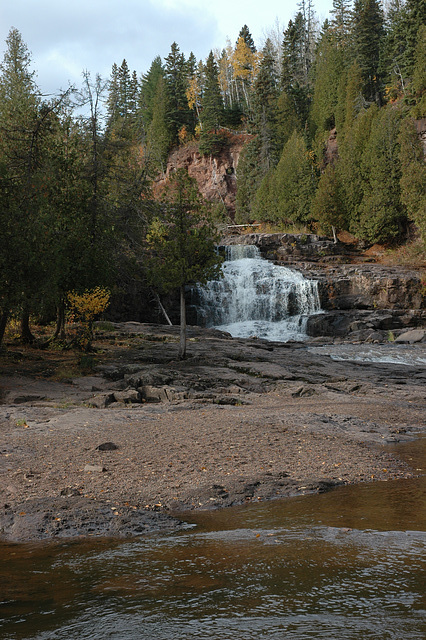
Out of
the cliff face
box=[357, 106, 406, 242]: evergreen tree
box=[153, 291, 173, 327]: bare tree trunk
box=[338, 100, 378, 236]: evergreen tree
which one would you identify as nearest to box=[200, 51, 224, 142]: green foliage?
the cliff face

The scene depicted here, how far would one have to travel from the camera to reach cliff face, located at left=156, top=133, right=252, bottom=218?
74250 millimetres

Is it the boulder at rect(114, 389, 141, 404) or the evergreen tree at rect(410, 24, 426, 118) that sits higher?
the evergreen tree at rect(410, 24, 426, 118)

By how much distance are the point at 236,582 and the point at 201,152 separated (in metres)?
76.4

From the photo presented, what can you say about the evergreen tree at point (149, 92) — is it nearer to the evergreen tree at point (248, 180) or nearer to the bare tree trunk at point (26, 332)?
the evergreen tree at point (248, 180)

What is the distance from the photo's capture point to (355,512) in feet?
20.0

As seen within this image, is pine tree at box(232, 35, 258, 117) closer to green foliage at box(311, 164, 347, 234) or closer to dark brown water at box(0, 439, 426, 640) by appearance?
green foliage at box(311, 164, 347, 234)

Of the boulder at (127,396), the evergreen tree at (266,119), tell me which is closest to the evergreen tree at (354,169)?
the evergreen tree at (266,119)

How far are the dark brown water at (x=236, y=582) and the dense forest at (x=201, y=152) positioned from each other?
1264 cm

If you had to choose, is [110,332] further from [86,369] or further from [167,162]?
[167,162]

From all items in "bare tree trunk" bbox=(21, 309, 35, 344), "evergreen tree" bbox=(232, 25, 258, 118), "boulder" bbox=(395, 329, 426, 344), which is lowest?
"boulder" bbox=(395, 329, 426, 344)

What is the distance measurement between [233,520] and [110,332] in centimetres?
2134

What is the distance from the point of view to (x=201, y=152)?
7569 centimetres

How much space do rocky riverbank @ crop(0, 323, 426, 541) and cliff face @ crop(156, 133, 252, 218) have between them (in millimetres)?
55580

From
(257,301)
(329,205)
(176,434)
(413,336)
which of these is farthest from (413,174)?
(176,434)
